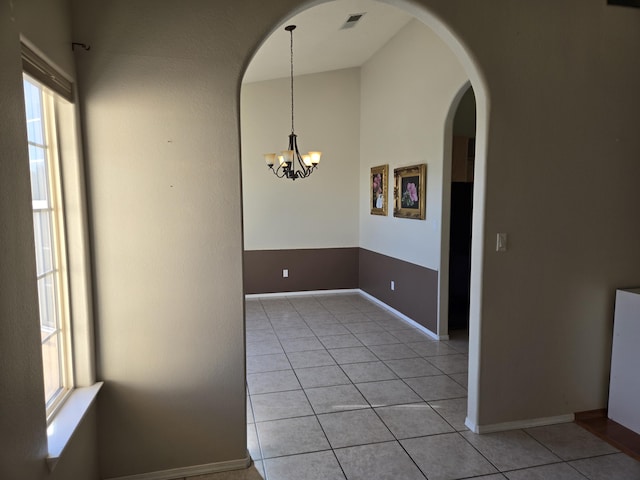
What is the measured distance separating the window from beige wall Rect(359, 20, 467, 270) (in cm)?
326

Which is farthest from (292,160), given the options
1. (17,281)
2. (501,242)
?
(17,281)

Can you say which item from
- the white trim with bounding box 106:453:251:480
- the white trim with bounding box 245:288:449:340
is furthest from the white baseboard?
the white trim with bounding box 106:453:251:480

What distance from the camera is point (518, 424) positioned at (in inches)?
105

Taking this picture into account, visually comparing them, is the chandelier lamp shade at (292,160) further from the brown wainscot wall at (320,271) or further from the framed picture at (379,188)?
the brown wainscot wall at (320,271)

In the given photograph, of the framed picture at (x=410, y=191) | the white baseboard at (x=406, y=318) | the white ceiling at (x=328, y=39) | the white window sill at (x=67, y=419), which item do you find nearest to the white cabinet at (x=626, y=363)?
the white baseboard at (x=406, y=318)

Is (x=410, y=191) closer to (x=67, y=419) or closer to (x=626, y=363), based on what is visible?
(x=626, y=363)

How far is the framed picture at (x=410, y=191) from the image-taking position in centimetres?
452

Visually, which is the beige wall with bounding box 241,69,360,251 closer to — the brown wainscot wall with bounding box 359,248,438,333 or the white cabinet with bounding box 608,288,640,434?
the brown wainscot wall with bounding box 359,248,438,333

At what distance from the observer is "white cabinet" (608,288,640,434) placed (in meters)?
2.57

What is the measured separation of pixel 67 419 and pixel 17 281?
77 cm

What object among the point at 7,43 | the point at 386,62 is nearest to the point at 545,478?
the point at 7,43

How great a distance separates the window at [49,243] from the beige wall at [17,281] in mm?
300

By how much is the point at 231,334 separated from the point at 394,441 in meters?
1.21

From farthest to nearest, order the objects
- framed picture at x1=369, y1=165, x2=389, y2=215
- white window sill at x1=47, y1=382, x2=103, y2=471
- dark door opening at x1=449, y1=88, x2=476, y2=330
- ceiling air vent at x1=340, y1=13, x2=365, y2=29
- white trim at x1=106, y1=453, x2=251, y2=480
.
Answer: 1. framed picture at x1=369, y1=165, x2=389, y2=215
2. dark door opening at x1=449, y1=88, x2=476, y2=330
3. ceiling air vent at x1=340, y1=13, x2=365, y2=29
4. white trim at x1=106, y1=453, x2=251, y2=480
5. white window sill at x1=47, y1=382, x2=103, y2=471
